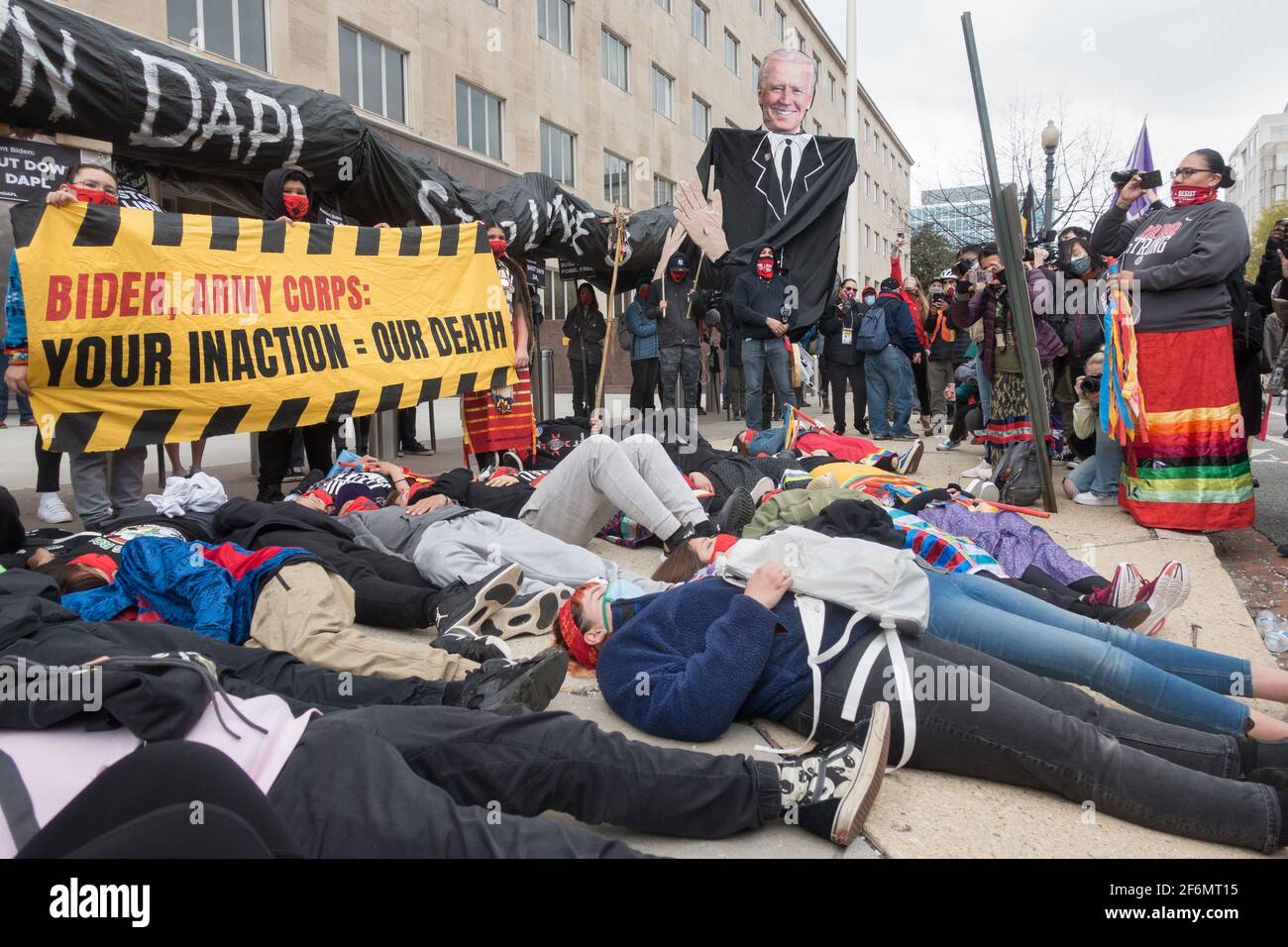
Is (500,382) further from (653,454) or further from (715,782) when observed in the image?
(715,782)

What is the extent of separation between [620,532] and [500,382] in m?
2.48

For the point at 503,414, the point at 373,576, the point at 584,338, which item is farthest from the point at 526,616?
the point at 584,338

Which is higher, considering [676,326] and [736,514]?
[676,326]

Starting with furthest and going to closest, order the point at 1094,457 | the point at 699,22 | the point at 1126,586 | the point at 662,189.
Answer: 1. the point at 699,22
2. the point at 662,189
3. the point at 1094,457
4. the point at 1126,586

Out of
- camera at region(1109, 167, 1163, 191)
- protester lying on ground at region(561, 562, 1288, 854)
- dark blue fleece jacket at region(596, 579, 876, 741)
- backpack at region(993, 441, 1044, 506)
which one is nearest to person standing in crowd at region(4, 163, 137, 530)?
dark blue fleece jacket at region(596, 579, 876, 741)

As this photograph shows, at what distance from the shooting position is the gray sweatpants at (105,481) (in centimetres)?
506

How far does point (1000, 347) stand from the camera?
24.5 ft

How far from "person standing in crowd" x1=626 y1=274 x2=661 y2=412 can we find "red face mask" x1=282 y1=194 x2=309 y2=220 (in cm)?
591

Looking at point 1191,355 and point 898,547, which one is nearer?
point 898,547

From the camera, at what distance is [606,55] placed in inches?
977

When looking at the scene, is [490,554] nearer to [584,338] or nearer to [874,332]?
[874,332]

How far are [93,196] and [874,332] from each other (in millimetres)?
8415
